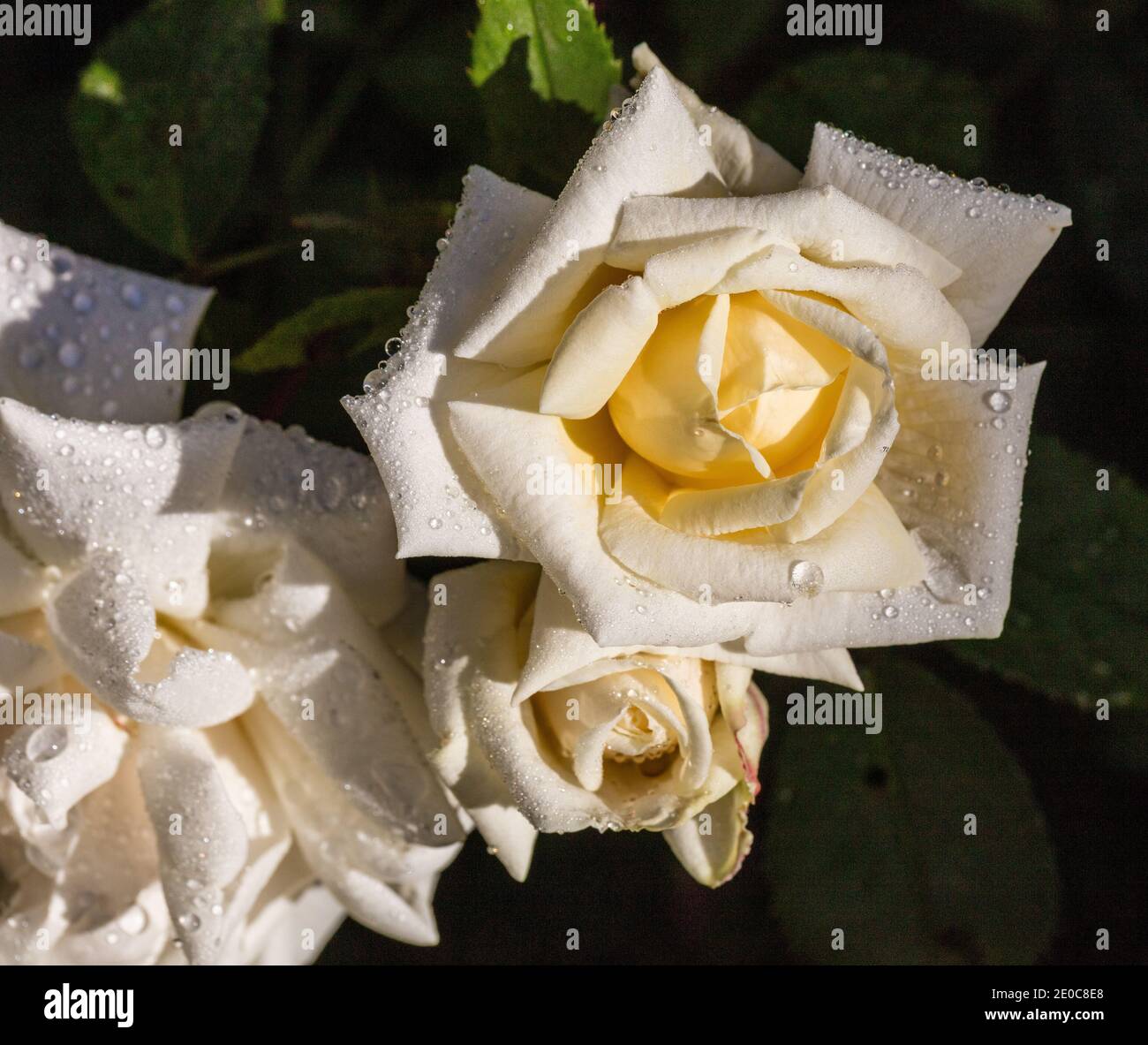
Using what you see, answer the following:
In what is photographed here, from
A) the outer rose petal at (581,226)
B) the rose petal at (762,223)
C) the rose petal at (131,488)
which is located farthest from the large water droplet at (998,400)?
the rose petal at (131,488)

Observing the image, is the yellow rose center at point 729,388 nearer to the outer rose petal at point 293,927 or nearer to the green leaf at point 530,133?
the green leaf at point 530,133

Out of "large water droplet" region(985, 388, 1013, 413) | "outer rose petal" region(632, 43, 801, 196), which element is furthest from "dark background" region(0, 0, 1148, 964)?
"large water droplet" region(985, 388, 1013, 413)

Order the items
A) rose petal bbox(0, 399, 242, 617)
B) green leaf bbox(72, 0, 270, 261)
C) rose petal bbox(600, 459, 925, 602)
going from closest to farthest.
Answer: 1. rose petal bbox(600, 459, 925, 602)
2. rose petal bbox(0, 399, 242, 617)
3. green leaf bbox(72, 0, 270, 261)

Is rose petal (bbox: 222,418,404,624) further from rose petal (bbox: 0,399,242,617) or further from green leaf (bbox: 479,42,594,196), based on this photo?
green leaf (bbox: 479,42,594,196)

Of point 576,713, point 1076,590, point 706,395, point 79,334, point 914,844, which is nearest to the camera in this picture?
point 706,395

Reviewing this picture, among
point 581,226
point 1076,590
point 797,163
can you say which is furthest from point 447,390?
point 1076,590

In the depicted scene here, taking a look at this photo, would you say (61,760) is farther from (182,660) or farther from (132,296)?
(132,296)
